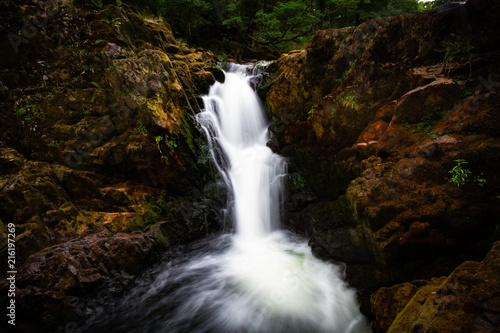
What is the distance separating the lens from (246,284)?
15.5 feet

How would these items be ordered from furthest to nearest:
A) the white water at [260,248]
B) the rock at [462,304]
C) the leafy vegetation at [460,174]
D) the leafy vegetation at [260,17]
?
the leafy vegetation at [260,17], the white water at [260,248], the leafy vegetation at [460,174], the rock at [462,304]

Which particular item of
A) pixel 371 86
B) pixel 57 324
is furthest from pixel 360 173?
pixel 57 324

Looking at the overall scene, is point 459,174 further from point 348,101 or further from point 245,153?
point 245,153

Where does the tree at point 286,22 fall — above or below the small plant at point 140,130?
above

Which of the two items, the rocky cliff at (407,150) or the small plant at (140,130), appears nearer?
the rocky cliff at (407,150)

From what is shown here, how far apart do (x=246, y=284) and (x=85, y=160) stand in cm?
498

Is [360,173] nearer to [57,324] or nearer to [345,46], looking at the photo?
[345,46]

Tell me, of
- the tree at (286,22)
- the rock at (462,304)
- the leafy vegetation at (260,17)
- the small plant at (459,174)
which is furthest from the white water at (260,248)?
the leafy vegetation at (260,17)

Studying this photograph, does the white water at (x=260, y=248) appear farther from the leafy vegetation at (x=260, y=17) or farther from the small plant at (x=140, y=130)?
the leafy vegetation at (x=260, y=17)

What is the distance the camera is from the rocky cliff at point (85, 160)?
3.89 meters

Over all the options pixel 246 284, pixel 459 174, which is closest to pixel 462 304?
pixel 459 174

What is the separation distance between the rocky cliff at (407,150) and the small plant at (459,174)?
16mm

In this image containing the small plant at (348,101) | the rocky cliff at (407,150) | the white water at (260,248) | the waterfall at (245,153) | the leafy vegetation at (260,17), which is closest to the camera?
the rocky cliff at (407,150)

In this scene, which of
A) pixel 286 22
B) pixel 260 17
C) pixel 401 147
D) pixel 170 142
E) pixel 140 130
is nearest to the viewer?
pixel 401 147
